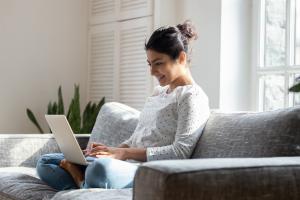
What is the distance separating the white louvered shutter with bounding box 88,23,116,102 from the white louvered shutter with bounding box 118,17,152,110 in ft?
0.37

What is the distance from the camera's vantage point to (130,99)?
155 inches

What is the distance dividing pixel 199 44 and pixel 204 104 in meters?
1.12

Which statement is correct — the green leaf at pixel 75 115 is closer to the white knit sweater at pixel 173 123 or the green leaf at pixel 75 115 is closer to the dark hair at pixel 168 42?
the white knit sweater at pixel 173 123

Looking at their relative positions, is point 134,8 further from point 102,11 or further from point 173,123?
point 173,123

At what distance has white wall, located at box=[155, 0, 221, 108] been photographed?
3230mm

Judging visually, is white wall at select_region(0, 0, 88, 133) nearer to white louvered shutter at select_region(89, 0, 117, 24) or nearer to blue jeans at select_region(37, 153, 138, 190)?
white louvered shutter at select_region(89, 0, 117, 24)

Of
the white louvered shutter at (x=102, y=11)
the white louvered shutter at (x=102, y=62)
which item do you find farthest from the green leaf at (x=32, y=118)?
the white louvered shutter at (x=102, y=11)

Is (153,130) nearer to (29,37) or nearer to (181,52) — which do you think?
(181,52)

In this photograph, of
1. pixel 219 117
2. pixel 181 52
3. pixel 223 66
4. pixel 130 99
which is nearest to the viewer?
pixel 219 117

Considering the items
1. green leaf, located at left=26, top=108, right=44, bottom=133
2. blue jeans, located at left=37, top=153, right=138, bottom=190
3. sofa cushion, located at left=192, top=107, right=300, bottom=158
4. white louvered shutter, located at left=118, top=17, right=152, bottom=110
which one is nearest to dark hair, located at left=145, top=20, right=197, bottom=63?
sofa cushion, located at left=192, top=107, right=300, bottom=158

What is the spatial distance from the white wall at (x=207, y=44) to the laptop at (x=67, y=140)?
3.83ft

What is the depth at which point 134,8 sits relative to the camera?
386 centimetres

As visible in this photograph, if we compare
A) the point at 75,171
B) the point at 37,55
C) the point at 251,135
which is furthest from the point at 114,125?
the point at 37,55

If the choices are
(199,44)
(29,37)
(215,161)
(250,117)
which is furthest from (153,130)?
(29,37)
